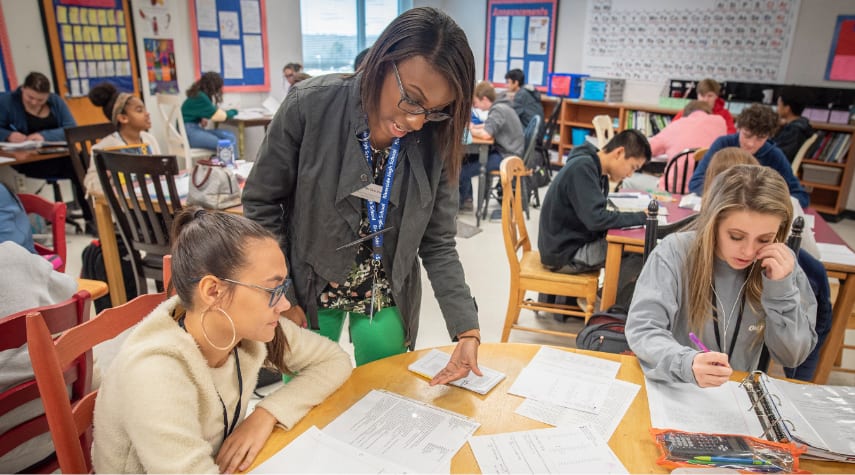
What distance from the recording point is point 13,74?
439 centimetres

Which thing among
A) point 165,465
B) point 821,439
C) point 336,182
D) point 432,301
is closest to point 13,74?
point 432,301

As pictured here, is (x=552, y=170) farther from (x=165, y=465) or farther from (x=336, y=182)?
(x=165, y=465)

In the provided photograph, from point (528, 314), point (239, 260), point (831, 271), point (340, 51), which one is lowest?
point (528, 314)

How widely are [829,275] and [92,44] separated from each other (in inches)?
218

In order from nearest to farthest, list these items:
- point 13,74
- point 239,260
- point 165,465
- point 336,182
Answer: point 165,465, point 239,260, point 336,182, point 13,74

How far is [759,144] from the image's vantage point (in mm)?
3217

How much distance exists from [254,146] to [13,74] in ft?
9.13

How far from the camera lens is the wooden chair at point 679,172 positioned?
11.9ft

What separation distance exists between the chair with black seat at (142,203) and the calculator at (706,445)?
2162 mm

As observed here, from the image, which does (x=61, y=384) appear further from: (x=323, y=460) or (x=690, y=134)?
(x=690, y=134)

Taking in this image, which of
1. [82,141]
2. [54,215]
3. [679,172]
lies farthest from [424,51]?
[82,141]

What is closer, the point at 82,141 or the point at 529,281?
the point at 529,281

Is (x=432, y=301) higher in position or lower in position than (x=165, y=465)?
lower

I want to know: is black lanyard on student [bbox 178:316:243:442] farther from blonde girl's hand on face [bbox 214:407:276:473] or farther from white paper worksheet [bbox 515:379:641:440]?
white paper worksheet [bbox 515:379:641:440]
